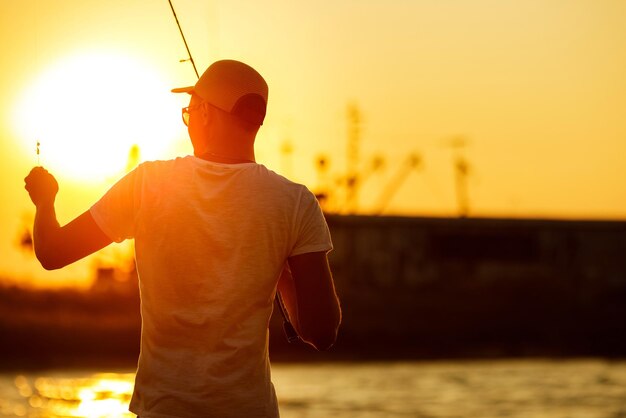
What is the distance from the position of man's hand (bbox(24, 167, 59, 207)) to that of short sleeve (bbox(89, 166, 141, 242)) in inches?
6.2

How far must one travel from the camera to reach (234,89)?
136 inches

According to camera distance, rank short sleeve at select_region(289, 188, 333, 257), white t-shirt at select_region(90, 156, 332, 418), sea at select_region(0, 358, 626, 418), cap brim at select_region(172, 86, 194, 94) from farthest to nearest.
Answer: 1. sea at select_region(0, 358, 626, 418)
2. cap brim at select_region(172, 86, 194, 94)
3. short sleeve at select_region(289, 188, 333, 257)
4. white t-shirt at select_region(90, 156, 332, 418)

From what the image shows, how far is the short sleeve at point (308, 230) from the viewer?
341cm

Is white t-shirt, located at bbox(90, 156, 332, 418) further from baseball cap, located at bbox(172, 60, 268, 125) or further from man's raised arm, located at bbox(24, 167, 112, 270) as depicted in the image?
baseball cap, located at bbox(172, 60, 268, 125)

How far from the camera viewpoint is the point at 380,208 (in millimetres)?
58156

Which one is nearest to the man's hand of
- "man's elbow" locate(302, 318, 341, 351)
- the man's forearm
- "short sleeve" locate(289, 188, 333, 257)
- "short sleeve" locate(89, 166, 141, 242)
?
the man's forearm

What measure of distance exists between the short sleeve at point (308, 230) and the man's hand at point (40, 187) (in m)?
0.65

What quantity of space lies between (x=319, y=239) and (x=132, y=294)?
41.2 metres

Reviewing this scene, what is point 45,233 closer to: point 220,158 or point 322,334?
point 220,158

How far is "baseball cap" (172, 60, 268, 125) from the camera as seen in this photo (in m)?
3.45

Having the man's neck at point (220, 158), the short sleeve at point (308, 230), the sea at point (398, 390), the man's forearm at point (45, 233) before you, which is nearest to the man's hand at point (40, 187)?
the man's forearm at point (45, 233)

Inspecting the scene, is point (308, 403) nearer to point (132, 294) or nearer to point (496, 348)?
point (496, 348)

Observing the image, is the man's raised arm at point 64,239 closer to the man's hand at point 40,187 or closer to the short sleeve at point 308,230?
the man's hand at point 40,187

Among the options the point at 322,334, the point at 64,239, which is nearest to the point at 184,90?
the point at 64,239
